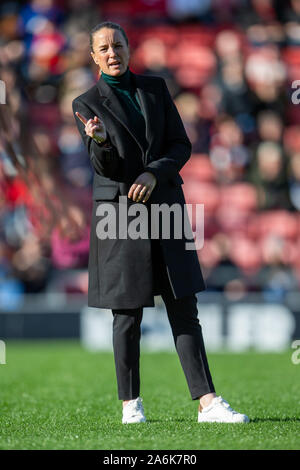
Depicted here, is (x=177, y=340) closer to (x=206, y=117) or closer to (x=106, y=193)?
(x=106, y=193)

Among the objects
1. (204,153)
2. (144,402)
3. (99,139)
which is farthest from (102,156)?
(204,153)

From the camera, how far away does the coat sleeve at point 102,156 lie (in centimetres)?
386

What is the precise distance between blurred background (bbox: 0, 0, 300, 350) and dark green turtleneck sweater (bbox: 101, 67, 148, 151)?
165 inches

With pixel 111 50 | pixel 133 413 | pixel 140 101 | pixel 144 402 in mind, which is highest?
pixel 111 50

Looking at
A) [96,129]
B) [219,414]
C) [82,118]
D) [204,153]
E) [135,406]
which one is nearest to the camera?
[96,129]

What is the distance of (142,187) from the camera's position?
390cm

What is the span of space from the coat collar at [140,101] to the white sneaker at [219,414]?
4.07 feet

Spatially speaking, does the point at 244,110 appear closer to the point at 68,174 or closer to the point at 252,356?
the point at 68,174

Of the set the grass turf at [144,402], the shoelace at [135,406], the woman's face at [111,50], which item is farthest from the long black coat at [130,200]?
the grass turf at [144,402]

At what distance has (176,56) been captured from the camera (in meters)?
12.3

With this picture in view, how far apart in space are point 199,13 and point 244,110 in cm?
212

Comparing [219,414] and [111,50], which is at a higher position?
[111,50]

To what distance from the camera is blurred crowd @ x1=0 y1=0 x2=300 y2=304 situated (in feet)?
33.7

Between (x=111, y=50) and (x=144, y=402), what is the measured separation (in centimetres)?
217
